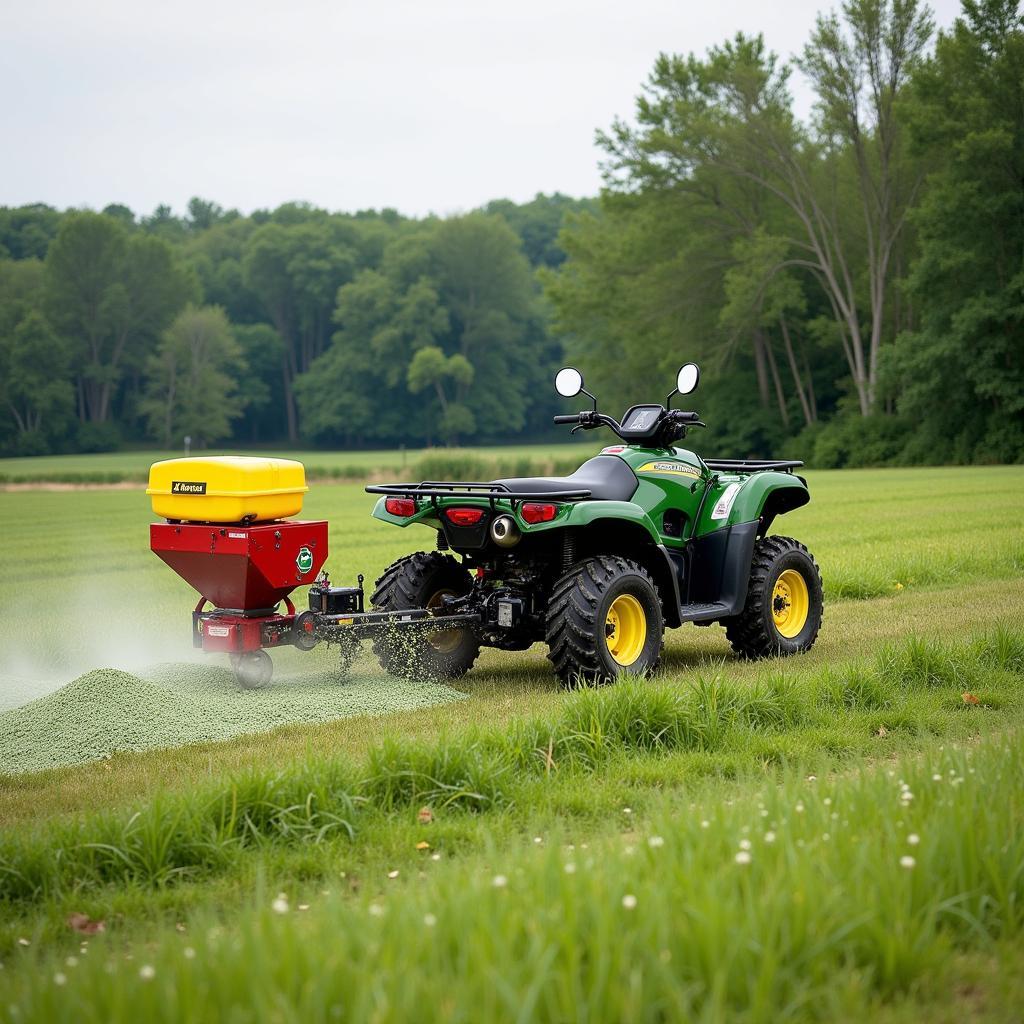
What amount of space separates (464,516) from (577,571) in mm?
780

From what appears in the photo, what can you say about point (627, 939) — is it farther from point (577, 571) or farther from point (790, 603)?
point (790, 603)

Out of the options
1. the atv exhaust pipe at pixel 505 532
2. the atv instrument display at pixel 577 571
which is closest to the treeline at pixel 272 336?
the atv instrument display at pixel 577 571

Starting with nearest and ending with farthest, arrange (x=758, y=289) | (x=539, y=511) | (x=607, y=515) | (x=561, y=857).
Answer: (x=561, y=857) < (x=539, y=511) < (x=607, y=515) < (x=758, y=289)

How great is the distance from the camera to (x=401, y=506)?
855 cm

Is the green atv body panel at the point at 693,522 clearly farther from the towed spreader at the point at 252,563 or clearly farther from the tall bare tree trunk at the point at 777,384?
the tall bare tree trunk at the point at 777,384

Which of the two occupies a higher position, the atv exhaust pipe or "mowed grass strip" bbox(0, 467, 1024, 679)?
the atv exhaust pipe

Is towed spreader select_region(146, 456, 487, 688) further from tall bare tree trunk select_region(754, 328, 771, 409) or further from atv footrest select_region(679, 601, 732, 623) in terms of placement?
tall bare tree trunk select_region(754, 328, 771, 409)

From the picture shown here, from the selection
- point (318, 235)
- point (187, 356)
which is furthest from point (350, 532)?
point (318, 235)

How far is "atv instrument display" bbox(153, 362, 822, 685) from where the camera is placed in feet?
25.8

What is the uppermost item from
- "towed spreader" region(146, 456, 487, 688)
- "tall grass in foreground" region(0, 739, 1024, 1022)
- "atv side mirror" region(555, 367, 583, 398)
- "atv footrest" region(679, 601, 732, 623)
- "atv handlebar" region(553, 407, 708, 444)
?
"atv side mirror" region(555, 367, 583, 398)

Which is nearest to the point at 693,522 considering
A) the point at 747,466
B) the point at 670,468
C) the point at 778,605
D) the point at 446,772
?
the point at 670,468

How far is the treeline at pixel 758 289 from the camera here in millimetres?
42750

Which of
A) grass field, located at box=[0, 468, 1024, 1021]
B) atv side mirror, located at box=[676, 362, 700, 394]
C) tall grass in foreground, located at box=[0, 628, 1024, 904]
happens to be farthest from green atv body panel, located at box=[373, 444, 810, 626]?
tall grass in foreground, located at box=[0, 628, 1024, 904]

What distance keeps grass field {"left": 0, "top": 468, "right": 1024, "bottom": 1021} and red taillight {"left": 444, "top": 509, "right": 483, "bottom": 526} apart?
1.04 meters
